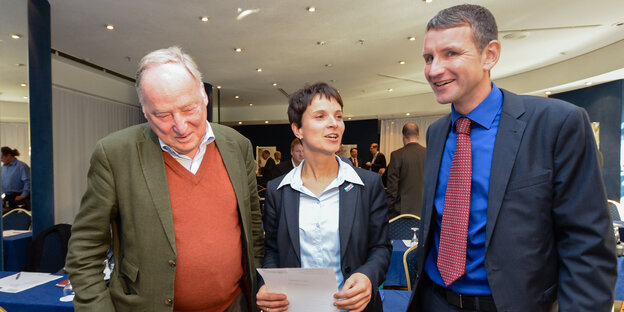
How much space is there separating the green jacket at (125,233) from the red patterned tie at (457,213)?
3.23ft

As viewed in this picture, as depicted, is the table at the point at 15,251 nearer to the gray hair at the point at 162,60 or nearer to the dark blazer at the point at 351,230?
the dark blazer at the point at 351,230

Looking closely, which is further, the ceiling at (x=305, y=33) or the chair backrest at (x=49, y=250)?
the ceiling at (x=305, y=33)

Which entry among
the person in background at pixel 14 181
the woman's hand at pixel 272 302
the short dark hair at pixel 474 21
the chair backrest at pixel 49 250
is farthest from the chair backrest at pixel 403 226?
the person in background at pixel 14 181

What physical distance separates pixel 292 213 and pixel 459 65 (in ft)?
2.94

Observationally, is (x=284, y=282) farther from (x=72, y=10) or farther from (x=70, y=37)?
(x=70, y=37)

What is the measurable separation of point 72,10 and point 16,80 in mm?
1596

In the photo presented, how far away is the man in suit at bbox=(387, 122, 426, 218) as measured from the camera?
5359mm

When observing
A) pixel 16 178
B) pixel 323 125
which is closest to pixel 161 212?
pixel 323 125

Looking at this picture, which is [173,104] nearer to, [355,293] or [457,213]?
[355,293]

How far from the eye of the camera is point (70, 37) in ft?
21.1

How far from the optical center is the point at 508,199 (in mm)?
Result: 1171

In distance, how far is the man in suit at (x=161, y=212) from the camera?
1.22m

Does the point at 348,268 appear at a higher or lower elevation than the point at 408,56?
lower

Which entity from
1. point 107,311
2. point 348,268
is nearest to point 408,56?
point 348,268
